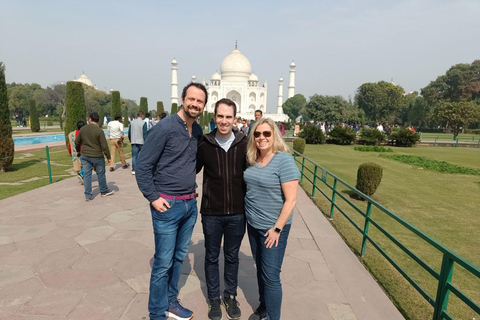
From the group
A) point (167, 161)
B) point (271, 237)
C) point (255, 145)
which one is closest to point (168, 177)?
point (167, 161)

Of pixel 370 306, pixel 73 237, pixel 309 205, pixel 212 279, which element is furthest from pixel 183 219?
pixel 309 205

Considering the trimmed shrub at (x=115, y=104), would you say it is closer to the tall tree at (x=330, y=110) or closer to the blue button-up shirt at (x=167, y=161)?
the blue button-up shirt at (x=167, y=161)

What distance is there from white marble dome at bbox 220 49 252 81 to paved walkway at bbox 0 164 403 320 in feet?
189

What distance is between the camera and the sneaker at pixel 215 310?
2.29m

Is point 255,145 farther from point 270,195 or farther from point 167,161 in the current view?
point 167,161

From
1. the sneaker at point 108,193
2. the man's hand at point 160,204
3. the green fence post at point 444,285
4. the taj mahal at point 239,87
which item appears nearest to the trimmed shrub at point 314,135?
the sneaker at point 108,193

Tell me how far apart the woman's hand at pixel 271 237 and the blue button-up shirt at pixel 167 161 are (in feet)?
2.28

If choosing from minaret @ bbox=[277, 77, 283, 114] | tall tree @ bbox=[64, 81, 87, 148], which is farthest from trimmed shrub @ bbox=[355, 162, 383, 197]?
minaret @ bbox=[277, 77, 283, 114]

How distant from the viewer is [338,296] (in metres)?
2.66

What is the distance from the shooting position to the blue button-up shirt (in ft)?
6.50

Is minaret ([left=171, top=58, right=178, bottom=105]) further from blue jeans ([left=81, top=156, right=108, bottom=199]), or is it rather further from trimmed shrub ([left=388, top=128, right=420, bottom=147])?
blue jeans ([left=81, top=156, right=108, bottom=199])

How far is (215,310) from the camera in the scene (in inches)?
90.9

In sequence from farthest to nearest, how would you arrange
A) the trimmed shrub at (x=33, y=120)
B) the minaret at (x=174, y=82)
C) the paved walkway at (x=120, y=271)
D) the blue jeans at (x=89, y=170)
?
the minaret at (x=174, y=82) → the trimmed shrub at (x=33, y=120) → the blue jeans at (x=89, y=170) → the paved walkway at (x=120, y=271)

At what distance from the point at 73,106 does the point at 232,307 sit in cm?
1206
